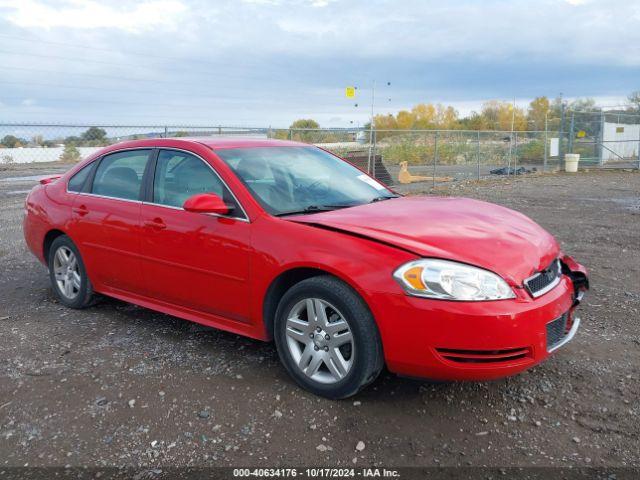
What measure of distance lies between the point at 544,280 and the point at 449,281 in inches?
28.0

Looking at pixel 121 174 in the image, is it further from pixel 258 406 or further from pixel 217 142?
pixel 258 406

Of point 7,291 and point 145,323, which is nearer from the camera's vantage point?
point 145,323

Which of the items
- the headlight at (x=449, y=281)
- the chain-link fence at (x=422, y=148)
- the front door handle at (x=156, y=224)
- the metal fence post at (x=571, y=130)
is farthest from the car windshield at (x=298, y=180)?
the metal fence post at (x=571, y=130)

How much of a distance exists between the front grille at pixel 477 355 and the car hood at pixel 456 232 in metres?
0.38

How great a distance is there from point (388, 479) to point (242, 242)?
1726mm

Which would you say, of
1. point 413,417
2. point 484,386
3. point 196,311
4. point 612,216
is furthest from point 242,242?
point 612,216

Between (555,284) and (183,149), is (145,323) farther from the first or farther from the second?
(555,284)

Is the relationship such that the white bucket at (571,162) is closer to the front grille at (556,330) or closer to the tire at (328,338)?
the front grille at (556,330)

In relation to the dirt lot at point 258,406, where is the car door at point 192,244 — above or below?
above

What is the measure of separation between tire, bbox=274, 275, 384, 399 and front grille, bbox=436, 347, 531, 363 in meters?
0.38

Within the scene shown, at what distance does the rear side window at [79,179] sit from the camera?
5289 millimetres

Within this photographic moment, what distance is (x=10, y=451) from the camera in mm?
3115

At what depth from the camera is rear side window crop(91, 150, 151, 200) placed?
4.75 m

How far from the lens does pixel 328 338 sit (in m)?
3.50
